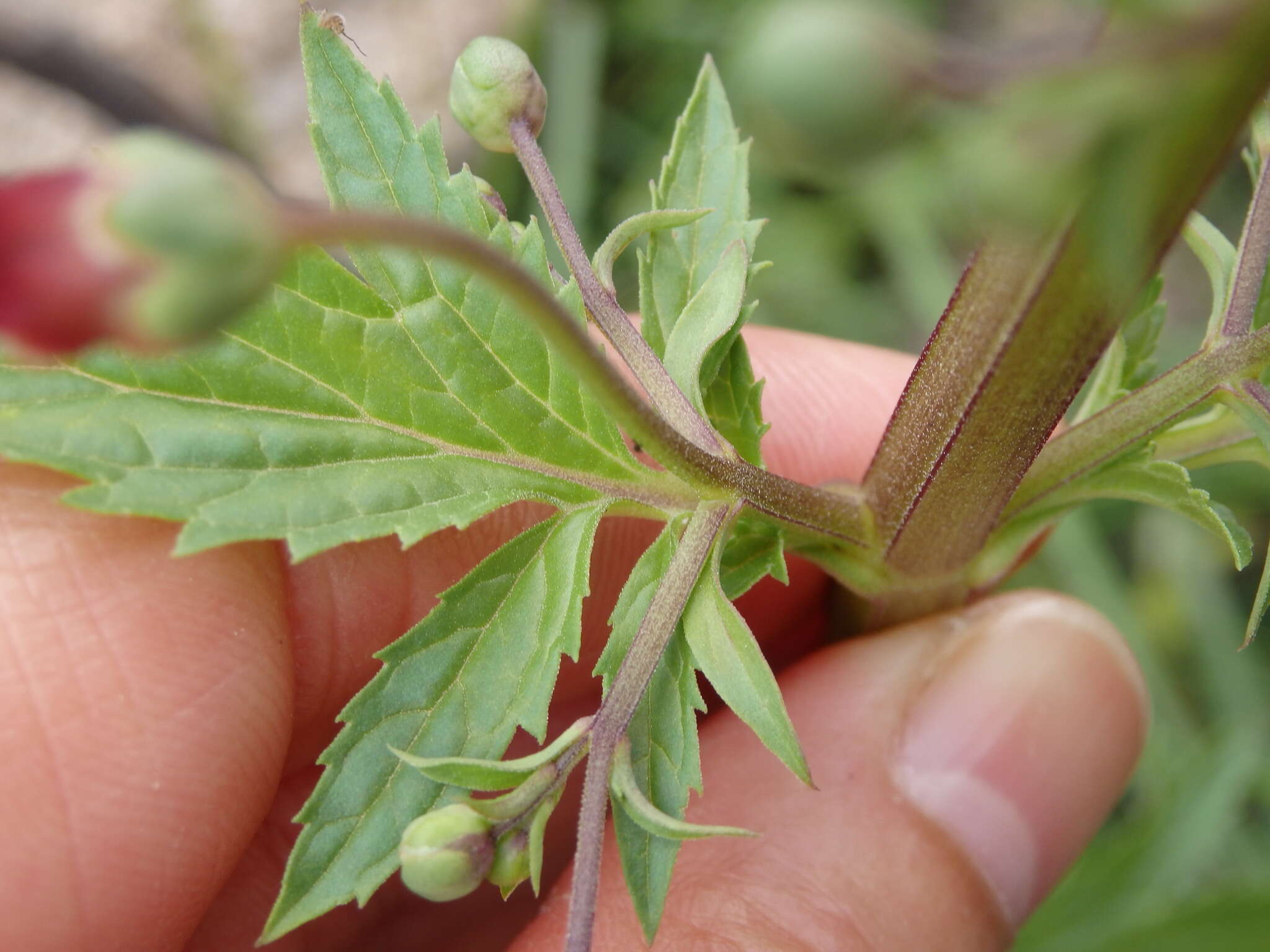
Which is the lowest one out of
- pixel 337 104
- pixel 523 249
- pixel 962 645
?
pixel 962 645

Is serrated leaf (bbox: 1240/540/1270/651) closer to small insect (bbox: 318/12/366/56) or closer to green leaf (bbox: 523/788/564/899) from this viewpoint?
green leaf (bbox: 523/788/564/899)

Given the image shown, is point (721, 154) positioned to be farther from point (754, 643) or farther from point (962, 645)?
point (962, 645)

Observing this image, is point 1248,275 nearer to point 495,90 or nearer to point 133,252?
point 495,90

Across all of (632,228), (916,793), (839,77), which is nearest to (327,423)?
(632,228)

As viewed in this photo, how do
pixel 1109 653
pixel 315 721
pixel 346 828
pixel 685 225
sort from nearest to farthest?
pixel 346 828 → pixel 685 225 → pixel 315 721 → pixel 1109 653

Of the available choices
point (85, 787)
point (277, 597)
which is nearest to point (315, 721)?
point (277, 597)
